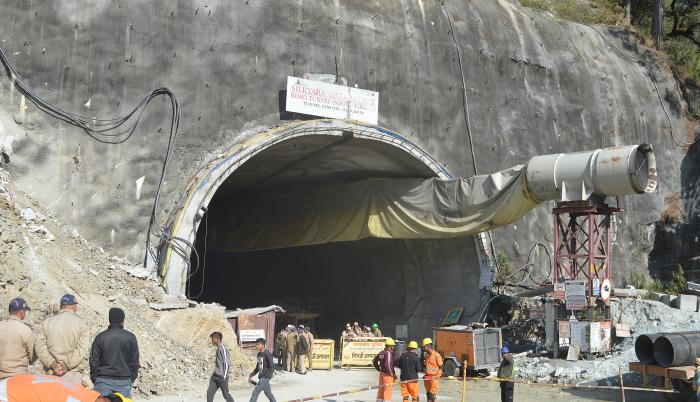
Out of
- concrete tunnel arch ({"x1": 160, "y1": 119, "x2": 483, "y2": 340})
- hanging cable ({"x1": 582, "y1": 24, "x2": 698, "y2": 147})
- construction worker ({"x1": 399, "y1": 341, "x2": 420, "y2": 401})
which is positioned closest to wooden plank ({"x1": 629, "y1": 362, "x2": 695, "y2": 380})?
construction worker ({"x1": 399, "y1": 341, "x2": 420, "y2": 401})

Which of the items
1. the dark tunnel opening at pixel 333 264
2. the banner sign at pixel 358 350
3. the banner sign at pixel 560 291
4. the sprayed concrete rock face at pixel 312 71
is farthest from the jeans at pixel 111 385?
the banner sign at pixel 358 350

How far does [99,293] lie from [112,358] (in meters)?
8.55

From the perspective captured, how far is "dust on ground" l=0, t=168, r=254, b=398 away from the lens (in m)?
15.2

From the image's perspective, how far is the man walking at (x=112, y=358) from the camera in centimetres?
884

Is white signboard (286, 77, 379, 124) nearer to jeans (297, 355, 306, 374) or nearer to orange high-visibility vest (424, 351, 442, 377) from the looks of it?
jeans (297, 355, 306, 374)

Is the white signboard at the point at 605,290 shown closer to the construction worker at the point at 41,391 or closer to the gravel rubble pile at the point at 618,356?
the gravel rubble pile at the point at 618,356

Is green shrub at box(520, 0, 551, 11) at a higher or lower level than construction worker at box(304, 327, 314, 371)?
higher

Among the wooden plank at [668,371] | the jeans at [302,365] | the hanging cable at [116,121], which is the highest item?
the hanging cable at [116,121]

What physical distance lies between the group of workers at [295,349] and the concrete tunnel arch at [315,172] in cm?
290

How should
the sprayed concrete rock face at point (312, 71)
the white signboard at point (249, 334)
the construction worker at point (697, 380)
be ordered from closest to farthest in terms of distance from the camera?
1. the construction worker at point (697, 380)
2. the sprayed concrete rock face at point (312, 71)
3. the white signboard at point (249, 334)

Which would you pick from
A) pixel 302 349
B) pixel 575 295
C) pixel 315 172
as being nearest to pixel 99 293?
pixel 302 349

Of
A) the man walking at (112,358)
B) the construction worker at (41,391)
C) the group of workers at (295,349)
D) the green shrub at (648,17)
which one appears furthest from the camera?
the green shrub at (648,17)

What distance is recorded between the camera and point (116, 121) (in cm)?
1989

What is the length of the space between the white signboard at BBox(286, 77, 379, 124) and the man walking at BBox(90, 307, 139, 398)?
14221mm
